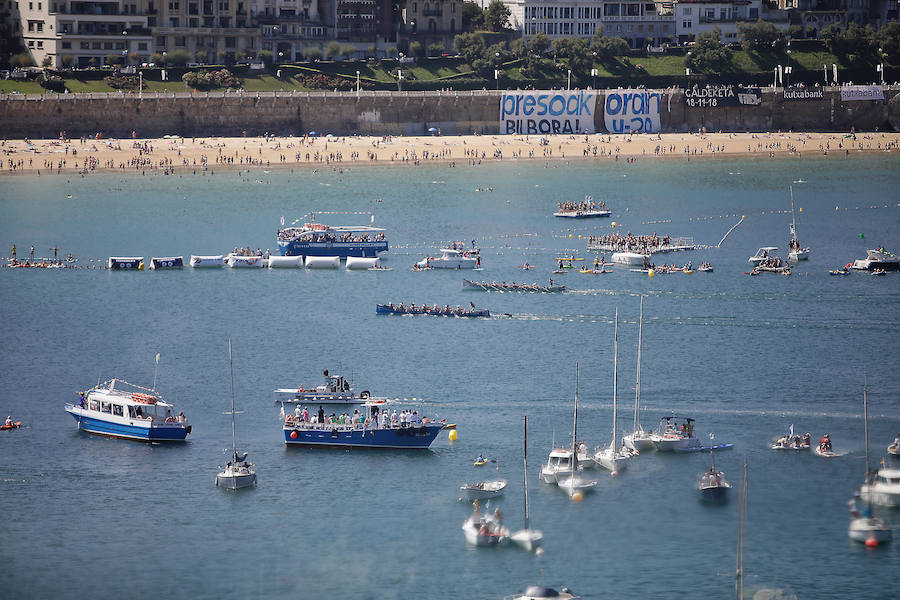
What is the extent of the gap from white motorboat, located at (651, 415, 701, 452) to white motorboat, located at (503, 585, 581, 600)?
46.1ft

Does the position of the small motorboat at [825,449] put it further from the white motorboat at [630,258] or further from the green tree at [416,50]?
the green tree at [416,50]

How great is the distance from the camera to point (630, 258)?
9944 centimetres

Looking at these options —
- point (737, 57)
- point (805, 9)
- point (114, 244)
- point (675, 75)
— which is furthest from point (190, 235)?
point (805, 9)

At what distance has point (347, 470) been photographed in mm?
59312

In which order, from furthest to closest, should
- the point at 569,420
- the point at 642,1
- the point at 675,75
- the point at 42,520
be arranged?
1. the point at 642,1
2. the point at 675,75
3. the point at 569,420
4. the point at 42,520

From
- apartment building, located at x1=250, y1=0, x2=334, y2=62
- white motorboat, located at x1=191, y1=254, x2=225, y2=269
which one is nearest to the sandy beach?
apartment building, located at x1=250, y1=0, x2=334, y2=62

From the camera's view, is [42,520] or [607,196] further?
[607,196]

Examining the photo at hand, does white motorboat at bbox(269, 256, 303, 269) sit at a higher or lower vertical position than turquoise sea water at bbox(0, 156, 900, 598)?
higher

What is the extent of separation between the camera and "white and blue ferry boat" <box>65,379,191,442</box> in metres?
62.3

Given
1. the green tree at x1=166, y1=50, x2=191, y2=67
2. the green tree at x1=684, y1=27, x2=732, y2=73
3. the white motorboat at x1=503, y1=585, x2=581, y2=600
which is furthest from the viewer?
the green tree at x1=684, y1=27, x2=732, y2=73

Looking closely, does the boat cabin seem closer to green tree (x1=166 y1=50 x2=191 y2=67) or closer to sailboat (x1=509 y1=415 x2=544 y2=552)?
sailboat (x1=509 y1=415 x2=544 y2=552)

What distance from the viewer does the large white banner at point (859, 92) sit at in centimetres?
17050

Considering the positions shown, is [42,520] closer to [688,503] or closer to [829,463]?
[688,503]

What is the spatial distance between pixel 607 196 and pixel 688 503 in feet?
260
